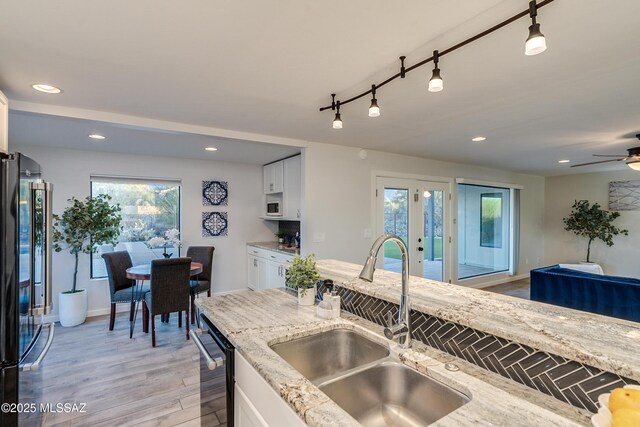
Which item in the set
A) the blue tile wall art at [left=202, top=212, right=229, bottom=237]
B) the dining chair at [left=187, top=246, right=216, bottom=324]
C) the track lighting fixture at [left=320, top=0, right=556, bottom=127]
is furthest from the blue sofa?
the blue tile wall art at [left=202, top=212, right=229, bottom=237]

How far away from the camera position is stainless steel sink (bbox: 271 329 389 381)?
1392 mm

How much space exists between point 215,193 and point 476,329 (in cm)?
463

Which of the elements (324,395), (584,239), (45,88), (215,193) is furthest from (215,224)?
(584,239)

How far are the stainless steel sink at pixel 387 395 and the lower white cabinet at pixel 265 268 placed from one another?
294cm

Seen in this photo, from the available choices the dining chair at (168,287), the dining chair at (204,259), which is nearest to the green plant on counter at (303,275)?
the dining chair at (168,287)

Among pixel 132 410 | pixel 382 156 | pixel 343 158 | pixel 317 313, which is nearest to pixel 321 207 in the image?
pixel 343 158

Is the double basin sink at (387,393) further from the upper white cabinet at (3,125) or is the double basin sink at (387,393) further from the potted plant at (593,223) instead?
the potted plant at (593,223)

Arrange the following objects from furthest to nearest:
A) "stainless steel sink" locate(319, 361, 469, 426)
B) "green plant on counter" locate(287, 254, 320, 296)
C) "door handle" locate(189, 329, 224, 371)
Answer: "green plant on counter" locate(287, 254, 320, 296)
"door handle" locate(189, 329, 224, 371)
"stainless steel sink" locate(319, 361, 469, 426)

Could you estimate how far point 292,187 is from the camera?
450cm

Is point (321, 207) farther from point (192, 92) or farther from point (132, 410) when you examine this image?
point (132, 410)

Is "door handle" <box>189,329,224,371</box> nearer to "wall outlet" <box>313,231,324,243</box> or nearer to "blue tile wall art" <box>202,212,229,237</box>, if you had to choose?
"wall outlet" <box>313,231,324,243</box>

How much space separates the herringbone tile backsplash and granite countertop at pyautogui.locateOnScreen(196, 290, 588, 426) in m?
0.03

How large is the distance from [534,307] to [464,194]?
4854 millimetres

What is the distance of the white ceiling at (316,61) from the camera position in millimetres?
1395
